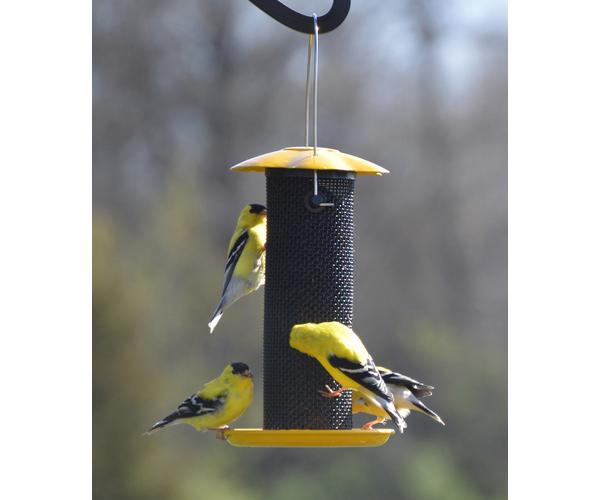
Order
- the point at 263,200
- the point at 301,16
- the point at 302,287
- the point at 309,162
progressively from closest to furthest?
1. the point at 301,16
2. the point at 309,162
3. the point at 302,287
4. the point at 263,200

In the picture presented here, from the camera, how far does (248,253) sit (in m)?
5.79

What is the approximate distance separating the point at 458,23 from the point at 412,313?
412cm

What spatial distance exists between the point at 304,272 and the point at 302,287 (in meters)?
0.06

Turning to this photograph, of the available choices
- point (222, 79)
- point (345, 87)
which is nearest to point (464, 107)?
point (345, 87)

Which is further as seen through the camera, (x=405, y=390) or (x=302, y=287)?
(x=405, y=390)

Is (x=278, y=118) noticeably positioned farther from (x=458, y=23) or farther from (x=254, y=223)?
(x=254, y=223)

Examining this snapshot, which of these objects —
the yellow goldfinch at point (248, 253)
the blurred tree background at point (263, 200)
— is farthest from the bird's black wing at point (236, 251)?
the blurred tree background at point (263, 200)

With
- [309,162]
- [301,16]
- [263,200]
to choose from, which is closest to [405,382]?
[309,162]

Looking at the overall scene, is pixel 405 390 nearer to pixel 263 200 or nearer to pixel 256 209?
pixel 256 209

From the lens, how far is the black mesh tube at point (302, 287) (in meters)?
5.29

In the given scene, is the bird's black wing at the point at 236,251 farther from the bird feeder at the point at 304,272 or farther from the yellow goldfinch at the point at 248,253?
the bird feeder at the point at 304,272

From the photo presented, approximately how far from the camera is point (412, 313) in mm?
16656

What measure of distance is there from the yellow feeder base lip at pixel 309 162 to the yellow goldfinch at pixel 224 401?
2.93ft

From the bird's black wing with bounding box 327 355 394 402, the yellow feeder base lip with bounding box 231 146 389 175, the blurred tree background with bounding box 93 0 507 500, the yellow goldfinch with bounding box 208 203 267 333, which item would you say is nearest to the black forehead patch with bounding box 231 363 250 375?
the yellow goldfinch with bounding box 208 203 267 333
